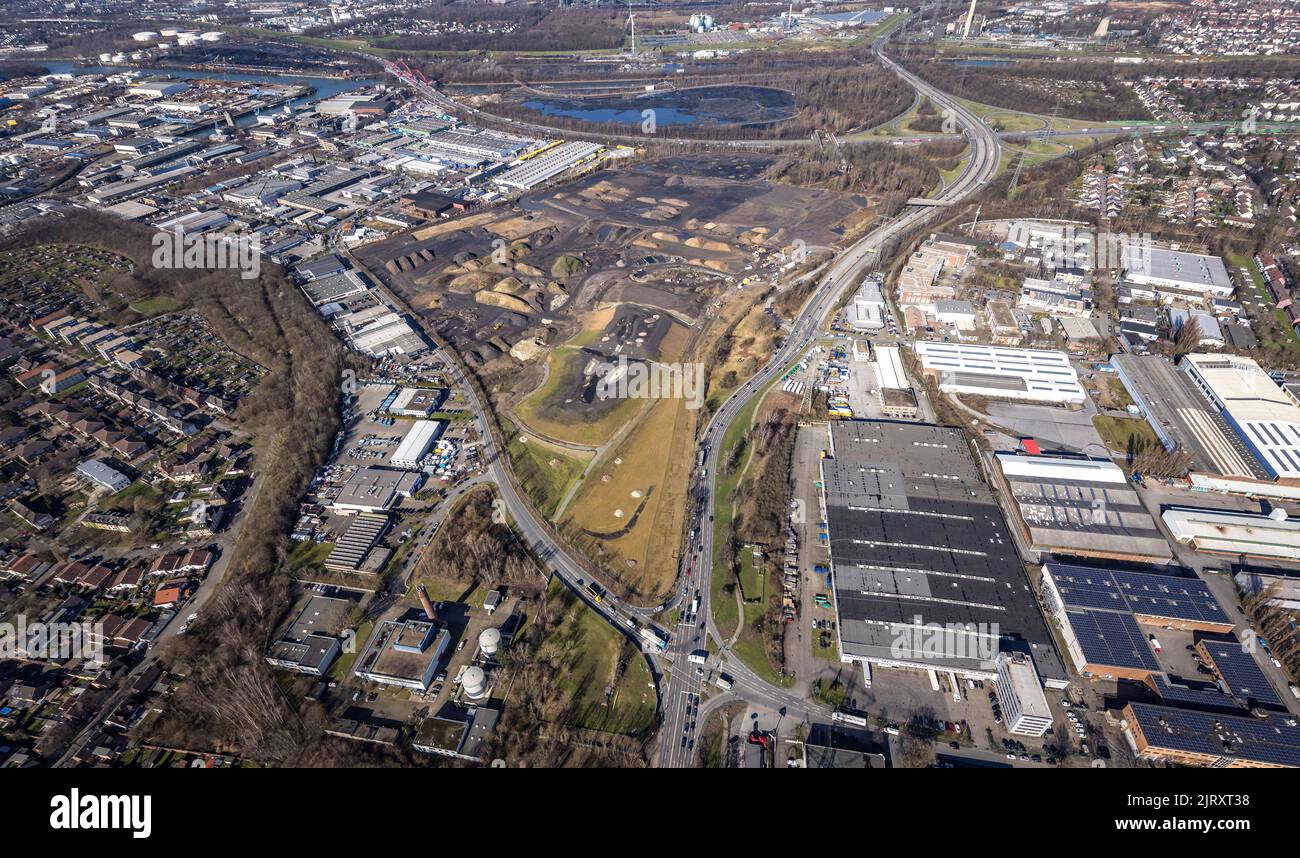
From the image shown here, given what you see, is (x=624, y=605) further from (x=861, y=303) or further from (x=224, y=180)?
(x=224, y=180)

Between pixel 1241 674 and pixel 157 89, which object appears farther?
pixel 157 89

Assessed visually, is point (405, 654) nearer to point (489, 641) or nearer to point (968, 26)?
point (489, 641)

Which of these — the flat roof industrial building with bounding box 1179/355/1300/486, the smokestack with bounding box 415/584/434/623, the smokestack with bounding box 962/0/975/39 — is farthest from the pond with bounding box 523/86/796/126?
the smokestack with bounding box 415/584/434/623

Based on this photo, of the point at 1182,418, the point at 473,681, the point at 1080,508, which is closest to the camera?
the point at 473,681

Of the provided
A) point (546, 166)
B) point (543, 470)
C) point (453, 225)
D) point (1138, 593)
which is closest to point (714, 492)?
point (543, 470)

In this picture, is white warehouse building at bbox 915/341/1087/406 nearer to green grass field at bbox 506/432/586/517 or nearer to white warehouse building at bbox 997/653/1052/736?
white warehouse building at bbox 997/653/1052/736

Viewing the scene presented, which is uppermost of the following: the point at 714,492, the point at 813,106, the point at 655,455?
the point at 813,106

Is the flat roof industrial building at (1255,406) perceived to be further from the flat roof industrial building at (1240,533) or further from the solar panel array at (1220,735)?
the solar panel array at (1220,735)
